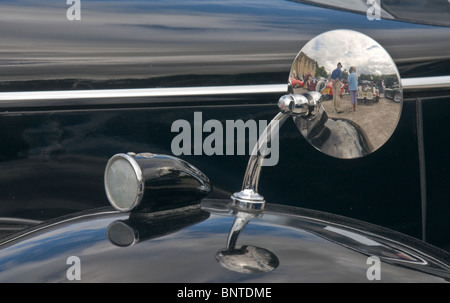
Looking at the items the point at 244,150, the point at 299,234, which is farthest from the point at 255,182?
the point at 244,150

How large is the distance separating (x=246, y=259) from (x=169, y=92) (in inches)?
32.4

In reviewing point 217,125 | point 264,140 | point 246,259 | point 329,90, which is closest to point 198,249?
point 246,259

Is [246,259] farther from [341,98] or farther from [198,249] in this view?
[341,98]

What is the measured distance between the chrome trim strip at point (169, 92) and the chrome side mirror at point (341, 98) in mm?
423

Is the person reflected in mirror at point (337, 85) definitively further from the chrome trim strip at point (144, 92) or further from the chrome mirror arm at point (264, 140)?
the chrome trim strip at point (144, 92)

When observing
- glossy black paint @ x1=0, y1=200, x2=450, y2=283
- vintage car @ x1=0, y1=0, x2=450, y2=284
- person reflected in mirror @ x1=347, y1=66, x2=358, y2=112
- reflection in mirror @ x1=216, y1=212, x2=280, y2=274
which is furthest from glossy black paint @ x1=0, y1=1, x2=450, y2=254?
reflection in mirror @ x1=216, y1=212, x2=280, y2=274

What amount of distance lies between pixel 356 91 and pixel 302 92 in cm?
14

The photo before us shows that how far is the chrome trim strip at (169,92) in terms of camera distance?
1.92m

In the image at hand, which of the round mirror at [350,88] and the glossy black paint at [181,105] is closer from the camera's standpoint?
the round mirror at [350,88]

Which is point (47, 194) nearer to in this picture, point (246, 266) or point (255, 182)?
point (255, 182)

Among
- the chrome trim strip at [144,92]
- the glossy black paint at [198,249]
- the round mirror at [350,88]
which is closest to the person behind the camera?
the glossy black paint at [198,249]

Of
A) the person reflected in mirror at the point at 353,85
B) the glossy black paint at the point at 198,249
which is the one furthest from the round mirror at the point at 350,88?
the glossy black paint at the point at 198,249

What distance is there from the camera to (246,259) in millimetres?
1292
